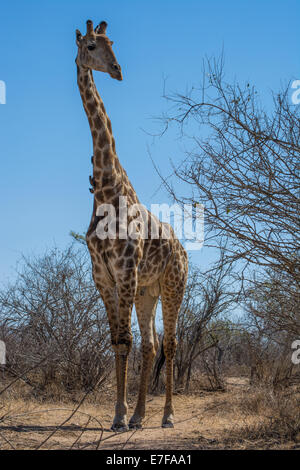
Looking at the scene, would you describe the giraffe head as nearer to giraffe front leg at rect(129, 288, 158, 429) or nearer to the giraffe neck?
the giraffe neck

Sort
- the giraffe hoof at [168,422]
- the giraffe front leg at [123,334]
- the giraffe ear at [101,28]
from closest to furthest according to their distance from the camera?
the giraffe front leg at [123,334]
the giraffe hoof at [168,422]
the giraffe ear at [101,28]

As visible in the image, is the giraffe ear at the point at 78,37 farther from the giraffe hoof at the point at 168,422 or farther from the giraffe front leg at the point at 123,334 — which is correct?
the giraffe hoof at the point at 168,422

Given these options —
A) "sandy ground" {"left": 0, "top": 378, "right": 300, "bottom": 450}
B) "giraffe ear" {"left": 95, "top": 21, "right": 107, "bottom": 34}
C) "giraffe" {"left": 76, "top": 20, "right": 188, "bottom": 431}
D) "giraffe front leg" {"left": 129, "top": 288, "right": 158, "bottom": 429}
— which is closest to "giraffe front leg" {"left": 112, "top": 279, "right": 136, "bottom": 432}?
"giraffe" {"left": 76, "top": 20, "right": 188, "bottom": 431}

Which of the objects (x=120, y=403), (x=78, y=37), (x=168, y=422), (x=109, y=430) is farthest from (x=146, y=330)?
(x=78, y=37)

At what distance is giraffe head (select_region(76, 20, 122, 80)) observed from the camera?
20.4 ft

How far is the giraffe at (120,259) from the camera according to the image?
6.13 m

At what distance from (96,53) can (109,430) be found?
166 inches

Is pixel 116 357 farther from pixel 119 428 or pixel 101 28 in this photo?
pixel 101 28

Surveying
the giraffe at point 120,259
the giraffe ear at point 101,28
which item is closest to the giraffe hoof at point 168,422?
the giraffe at point 120,259

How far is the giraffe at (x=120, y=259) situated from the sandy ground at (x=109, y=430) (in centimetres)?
35

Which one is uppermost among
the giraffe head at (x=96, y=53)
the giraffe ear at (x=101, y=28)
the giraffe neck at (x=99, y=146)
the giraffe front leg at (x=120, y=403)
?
the giraffe ear at (x=101, y=28)

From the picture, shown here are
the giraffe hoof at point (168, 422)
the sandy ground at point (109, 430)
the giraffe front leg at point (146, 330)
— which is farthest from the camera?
the giraffe front leg at point (146, 330)
